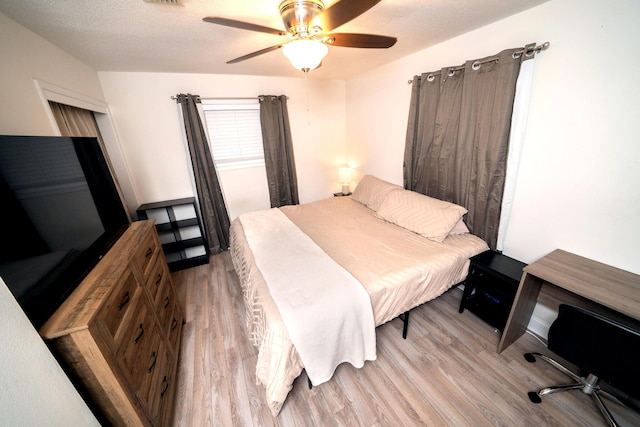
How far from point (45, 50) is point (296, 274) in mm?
2390

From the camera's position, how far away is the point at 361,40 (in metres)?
1.38

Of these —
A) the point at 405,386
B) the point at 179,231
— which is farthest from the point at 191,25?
the point at 405,386

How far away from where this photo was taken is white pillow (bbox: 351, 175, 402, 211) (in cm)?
263

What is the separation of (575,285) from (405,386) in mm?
1152

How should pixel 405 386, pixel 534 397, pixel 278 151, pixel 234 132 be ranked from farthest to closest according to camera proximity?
pixel 278 151
pixel 234 132
pixel 405 386
pixel 534 397

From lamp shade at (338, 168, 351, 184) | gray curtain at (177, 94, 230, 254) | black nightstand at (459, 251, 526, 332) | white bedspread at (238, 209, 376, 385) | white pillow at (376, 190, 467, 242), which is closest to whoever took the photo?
white bedspread at (238, 209, 376, 385)

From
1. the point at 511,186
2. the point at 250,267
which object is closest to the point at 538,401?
the point at 511,186

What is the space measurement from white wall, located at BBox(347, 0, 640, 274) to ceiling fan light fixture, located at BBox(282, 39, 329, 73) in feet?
4.91

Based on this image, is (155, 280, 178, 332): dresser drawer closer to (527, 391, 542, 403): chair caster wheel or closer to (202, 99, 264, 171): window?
(202, 99, 264, 171): window

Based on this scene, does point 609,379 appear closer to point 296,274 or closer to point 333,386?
point 333,386

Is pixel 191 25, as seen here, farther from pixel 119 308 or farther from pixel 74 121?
pixel 119 308

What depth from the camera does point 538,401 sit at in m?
1.31

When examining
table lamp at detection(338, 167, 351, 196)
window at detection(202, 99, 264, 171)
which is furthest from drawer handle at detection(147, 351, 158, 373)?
table lamp at detection(338, 167, 351, 196)

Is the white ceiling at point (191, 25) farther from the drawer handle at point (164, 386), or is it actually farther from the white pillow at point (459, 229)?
the drawer handle at point (164, 386)
